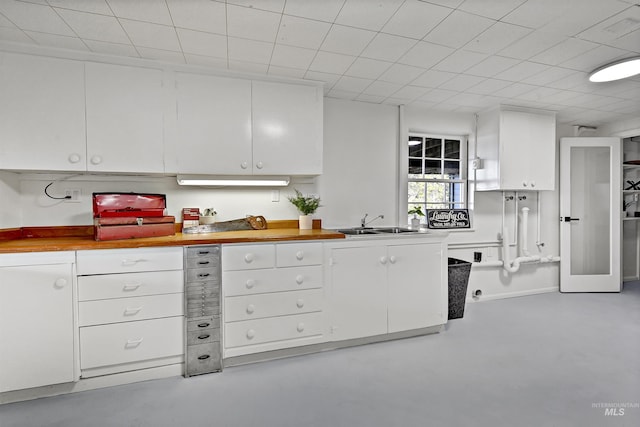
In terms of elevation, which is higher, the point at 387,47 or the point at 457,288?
the point at 387,47

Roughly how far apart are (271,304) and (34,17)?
7.93 feet

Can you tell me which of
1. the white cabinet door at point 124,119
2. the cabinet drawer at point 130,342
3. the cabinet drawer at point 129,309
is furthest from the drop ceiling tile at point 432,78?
the cabinet drawer at point 130,342

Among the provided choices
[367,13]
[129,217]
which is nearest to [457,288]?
[367,13]

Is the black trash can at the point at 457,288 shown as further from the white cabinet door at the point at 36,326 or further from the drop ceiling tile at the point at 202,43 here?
the white cabinet door at the point at 36,326

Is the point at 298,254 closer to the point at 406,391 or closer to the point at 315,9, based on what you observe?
the point at 406,391

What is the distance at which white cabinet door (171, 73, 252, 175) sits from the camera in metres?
2.63

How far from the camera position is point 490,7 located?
6.25 feet

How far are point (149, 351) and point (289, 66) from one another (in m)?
2.44

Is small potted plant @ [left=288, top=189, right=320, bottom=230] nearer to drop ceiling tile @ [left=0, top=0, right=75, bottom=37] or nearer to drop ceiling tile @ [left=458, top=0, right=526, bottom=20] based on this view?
drop ceiling tile @ [left=458, top=0, right=526, bottom=20]

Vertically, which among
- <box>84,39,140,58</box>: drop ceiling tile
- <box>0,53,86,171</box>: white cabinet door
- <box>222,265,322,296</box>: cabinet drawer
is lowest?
<box>222,265,322,296</box>: cabinet drawer

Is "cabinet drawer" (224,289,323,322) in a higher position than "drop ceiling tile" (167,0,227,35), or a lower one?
lower

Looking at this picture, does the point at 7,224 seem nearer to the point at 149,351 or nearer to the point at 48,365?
the point at 48,365

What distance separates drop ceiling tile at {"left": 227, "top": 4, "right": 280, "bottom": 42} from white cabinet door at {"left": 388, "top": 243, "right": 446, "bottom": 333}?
196 cm

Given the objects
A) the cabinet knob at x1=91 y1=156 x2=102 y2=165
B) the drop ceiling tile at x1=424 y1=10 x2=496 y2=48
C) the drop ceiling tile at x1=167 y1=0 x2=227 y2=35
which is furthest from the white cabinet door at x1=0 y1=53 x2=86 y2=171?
the drop ceiling tile at x1=424 y1=10 x2=496 y2=48
